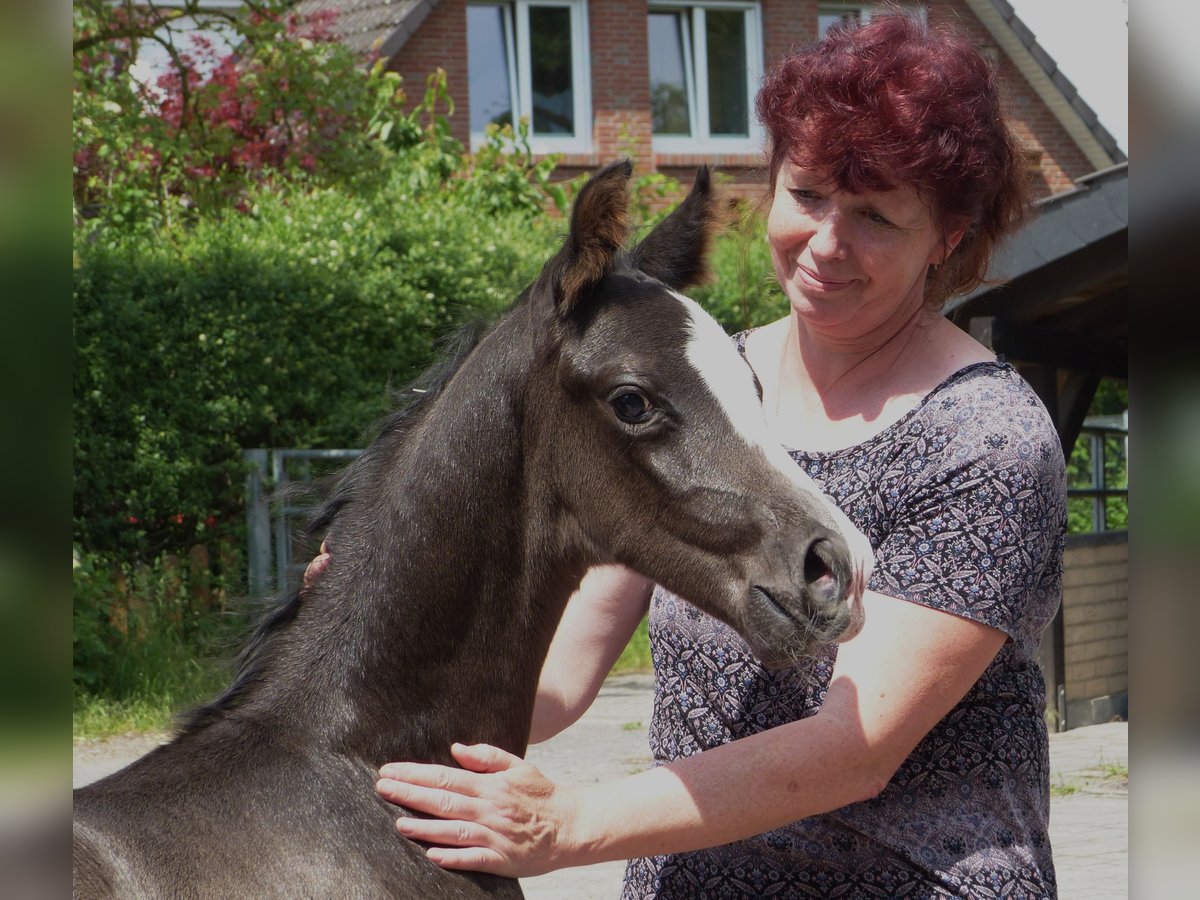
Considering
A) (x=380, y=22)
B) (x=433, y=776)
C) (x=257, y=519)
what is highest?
(x=380, y=22)

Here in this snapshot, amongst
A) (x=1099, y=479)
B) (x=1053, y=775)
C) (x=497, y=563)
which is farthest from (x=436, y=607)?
(x=1099, y=479)

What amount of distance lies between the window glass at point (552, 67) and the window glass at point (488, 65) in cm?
41

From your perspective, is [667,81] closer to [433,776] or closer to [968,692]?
[968,692]

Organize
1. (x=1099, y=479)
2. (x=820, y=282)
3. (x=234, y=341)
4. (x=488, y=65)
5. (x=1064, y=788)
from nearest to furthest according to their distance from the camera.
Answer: (x=820, y=282) < (x=1064, y=788) < (x=234, y=341) < (x=1099, y=479) < (x=488, y=65)

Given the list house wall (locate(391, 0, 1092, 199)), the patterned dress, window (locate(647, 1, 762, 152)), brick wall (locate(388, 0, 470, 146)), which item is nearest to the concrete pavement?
the patterned dress

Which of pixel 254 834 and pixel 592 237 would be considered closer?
pixel 254 834

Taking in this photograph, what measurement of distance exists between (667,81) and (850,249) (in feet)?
57.1

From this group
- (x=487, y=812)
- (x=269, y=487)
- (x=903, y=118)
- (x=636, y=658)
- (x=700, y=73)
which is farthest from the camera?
(x=700, y=73)

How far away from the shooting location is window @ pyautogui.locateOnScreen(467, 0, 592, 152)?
18125 mm

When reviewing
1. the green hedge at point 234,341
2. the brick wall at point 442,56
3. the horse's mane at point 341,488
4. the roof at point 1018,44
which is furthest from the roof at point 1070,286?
the brick wall at point 442,56

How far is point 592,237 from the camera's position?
2170 millimetres

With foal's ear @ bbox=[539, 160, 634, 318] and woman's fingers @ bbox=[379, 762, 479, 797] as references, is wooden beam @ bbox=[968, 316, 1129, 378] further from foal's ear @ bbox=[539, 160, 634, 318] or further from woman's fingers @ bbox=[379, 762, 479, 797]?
woman's fingers @ bbox=[379, 762, 479, 797]
